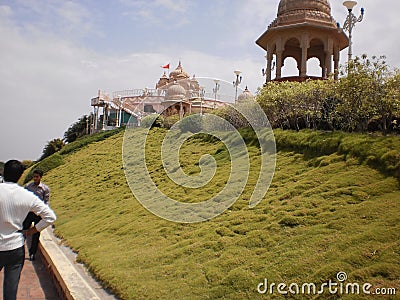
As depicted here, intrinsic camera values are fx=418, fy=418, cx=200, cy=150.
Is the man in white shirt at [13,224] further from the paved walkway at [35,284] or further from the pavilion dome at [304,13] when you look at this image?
the pavilion dome at [304,13]

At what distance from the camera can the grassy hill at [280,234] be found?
4.94m

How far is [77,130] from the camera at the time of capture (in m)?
39.2

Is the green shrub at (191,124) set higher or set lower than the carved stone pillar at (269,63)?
lower

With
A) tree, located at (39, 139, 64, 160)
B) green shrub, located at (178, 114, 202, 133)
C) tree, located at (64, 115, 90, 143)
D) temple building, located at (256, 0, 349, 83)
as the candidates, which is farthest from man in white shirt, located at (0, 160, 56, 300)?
tree, located at (64, 115, 90, 143)

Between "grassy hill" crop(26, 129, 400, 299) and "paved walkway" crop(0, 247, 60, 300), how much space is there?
71 cm

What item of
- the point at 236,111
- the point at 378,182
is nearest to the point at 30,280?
the point at 378,182

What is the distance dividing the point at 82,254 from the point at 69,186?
36.0ft

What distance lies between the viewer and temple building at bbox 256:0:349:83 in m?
19.7

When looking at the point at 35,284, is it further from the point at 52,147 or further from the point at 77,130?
the point at 77,130

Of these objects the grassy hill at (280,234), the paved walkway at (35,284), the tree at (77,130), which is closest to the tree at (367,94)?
the grassy hill at (280,234)

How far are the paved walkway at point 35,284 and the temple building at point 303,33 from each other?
15099mm

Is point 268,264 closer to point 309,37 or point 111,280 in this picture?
point 111,280

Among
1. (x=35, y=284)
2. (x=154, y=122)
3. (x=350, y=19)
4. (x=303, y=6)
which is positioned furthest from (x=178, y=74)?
(x=35, y=284)

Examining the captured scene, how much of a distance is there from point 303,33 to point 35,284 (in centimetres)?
1708
